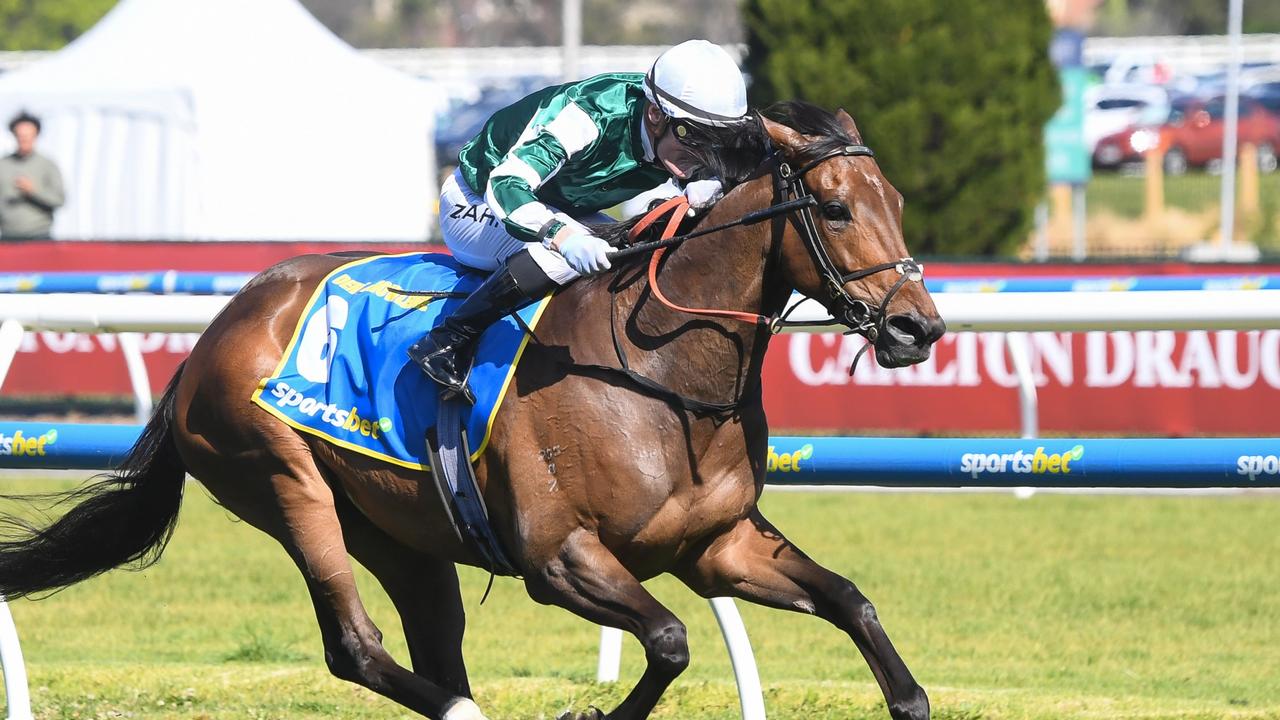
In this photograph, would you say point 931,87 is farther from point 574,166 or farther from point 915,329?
point 915,329

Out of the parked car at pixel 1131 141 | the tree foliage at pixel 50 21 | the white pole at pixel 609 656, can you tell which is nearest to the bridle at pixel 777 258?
the white pole at pixel 609 656

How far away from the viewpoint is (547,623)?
22.0 feet

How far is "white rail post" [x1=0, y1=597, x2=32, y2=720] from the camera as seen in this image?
4824 millimetres

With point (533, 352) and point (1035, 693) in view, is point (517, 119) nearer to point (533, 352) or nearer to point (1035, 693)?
point (533, 352)

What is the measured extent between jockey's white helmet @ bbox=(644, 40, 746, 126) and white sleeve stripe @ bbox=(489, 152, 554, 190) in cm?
32

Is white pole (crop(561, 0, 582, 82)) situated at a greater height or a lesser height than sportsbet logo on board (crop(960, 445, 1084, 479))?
lesser

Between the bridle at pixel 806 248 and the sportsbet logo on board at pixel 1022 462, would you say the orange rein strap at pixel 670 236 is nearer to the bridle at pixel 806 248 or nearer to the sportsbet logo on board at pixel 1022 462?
the bridle at pixel 806 248

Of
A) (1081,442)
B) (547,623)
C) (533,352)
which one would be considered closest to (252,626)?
(547,623)

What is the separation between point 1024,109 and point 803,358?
5.56m

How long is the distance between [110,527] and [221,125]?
481 inches

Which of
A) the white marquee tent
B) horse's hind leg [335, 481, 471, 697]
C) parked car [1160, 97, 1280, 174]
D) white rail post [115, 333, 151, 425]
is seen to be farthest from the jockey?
parked car [1160, 97, 1280, 174]

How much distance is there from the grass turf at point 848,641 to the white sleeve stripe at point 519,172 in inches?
67.5

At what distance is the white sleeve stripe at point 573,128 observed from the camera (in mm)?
4105

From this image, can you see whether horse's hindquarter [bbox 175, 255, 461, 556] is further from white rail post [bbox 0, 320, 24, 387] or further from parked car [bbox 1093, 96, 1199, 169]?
parked car [bbox 1093, 96, 1199, 169]
